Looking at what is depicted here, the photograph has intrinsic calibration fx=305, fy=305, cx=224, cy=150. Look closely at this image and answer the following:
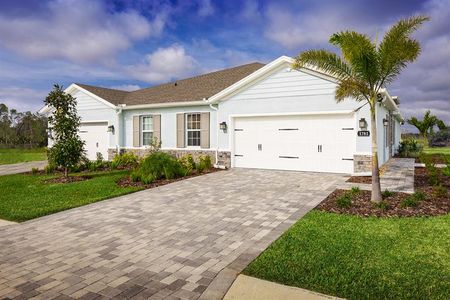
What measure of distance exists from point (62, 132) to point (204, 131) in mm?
6091

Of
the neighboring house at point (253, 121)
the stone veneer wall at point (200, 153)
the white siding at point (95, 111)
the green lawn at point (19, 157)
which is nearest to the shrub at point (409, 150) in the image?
the neighboring house at point (253, 121)

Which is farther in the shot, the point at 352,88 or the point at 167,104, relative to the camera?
the point at 167,104

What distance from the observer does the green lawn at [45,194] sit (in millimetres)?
7000

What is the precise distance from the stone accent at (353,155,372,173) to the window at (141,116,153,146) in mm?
10341

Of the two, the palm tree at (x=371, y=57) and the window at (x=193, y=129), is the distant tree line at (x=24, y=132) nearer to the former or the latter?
the window at (x=193, y=129)

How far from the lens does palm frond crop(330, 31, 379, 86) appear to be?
22.6 feet

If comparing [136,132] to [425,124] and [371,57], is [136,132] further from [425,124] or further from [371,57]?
[425,124]

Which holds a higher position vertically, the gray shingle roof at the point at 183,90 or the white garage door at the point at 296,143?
the gray shingle roof at the point at 183,90

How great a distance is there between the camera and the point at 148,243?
489 cm

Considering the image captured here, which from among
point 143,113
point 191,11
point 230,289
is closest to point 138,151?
point 143,113

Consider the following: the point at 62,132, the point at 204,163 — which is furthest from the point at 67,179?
the point at 204,163

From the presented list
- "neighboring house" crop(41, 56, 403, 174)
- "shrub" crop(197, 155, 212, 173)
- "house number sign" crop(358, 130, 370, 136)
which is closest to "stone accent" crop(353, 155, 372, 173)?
"neighboring house" crop(41, 56, 403, 174)

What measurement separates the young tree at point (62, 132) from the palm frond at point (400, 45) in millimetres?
11079

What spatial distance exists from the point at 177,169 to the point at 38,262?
7.77 meters
